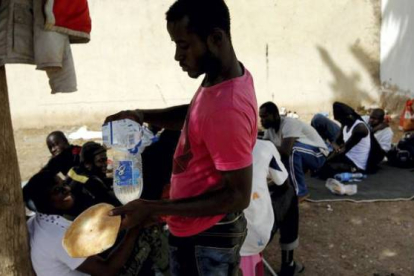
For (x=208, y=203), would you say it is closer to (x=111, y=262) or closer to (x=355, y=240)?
(x=111, y=262)

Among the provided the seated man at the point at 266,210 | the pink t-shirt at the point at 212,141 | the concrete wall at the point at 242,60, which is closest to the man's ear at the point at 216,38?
the pink t-shirt at the point at 212,141

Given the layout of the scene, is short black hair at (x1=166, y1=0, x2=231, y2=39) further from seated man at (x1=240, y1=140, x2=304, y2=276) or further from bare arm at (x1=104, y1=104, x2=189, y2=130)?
seated man at (x1=240, y1=140, x2=304, y2=276)

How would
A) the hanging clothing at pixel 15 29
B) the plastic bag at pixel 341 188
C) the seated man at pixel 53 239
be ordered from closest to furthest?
1. the hanging clothing at pixel 15 29
2. the seated man at pixel 53 239
3. the plastic bag at pixel 341 188

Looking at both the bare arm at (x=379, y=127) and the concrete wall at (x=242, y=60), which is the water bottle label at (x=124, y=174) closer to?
the bare arm at (x=379, y=127)

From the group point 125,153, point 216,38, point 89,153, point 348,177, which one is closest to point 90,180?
point 89,153

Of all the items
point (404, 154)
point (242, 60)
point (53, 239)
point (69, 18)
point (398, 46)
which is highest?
point (69, 18)

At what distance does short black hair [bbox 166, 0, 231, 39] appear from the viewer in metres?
1.57

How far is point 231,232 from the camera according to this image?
181 centimetres

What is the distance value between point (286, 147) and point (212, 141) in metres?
3.11

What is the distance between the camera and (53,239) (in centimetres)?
224

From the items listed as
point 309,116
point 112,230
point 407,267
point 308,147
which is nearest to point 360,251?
point 407,267

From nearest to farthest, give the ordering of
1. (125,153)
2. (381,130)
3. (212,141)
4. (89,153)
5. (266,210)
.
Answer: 1. (212,141)
2. (125,153)
3. (266,210)
4. (89,153)
5. (381,130)

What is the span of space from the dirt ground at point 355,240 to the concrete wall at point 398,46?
388cm

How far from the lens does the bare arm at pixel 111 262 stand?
2.25 metres
